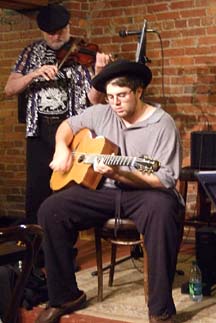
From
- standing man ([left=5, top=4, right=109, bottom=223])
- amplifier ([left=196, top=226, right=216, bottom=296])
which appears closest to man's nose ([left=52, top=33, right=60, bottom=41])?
standing man ([left=5, top=4, right=109, bottom=223])

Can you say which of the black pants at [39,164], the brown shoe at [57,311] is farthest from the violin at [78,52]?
the brown shoe at [57,311]

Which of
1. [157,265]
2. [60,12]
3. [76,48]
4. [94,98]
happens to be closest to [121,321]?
[157,265]

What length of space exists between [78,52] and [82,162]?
763 mm

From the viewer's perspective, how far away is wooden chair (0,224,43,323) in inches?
75.6

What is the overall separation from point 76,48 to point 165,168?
3.33ft

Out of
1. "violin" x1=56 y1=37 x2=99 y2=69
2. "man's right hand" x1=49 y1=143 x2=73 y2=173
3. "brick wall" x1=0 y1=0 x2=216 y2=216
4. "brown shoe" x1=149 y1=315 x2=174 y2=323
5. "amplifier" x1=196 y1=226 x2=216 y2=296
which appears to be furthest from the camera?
"brick wall" x1=0 y1=0 x2=216 y2=216

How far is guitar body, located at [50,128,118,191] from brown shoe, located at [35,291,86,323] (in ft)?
1.87

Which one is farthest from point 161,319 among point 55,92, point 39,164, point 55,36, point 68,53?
point 55,36

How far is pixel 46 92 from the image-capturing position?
144 inches

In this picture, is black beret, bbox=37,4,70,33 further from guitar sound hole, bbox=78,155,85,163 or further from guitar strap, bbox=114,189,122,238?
guitar strap, bbox=114,189,122,238

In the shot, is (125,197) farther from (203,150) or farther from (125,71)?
(203,150)

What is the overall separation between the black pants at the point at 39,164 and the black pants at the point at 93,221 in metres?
0.61

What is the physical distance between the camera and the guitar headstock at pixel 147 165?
2771 millimetres

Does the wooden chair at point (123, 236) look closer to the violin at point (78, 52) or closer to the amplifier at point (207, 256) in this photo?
the amplifier at point (207, 256)
